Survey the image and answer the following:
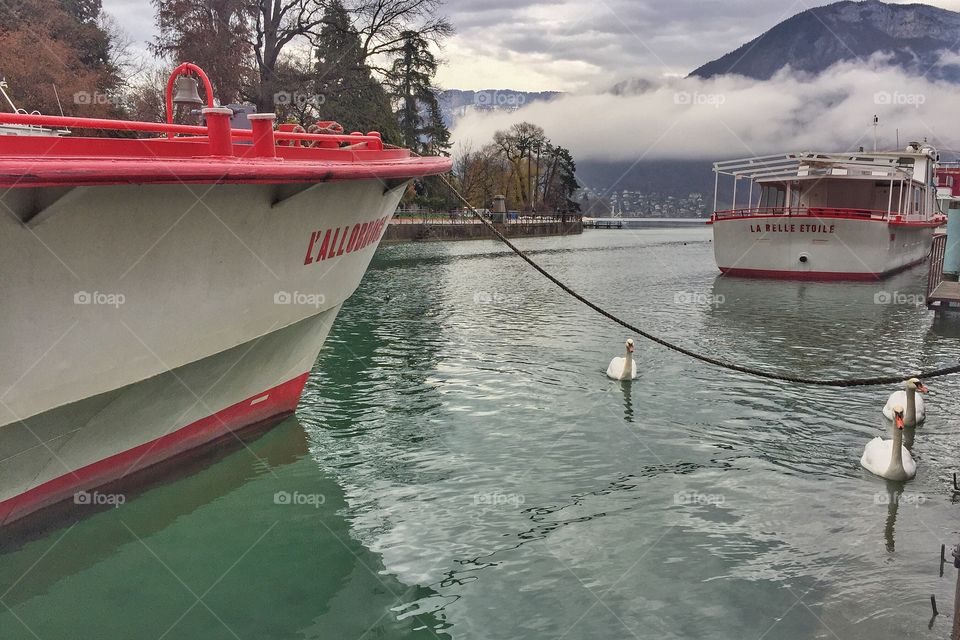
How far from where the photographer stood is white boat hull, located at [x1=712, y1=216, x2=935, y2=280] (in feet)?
84.3

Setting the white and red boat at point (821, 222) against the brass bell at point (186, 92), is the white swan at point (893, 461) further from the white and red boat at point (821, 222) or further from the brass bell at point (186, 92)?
the white and red boat at point (821, 222)

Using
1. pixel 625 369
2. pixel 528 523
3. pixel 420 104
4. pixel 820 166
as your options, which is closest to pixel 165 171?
pixel 528 523

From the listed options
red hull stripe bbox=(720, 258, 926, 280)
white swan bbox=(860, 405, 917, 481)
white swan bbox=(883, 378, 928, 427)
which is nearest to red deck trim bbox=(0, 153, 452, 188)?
white swan bbox=(860, 405, 917, 481)

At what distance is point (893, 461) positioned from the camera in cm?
681

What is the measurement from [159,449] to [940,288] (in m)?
Answer: 16.7

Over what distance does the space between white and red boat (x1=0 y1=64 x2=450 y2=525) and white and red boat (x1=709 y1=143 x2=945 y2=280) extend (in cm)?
2252

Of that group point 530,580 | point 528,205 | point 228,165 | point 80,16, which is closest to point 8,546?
point 228,165

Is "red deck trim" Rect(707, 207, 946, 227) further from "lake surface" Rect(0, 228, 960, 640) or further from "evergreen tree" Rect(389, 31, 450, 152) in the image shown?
"evergreen tree" Rect(389, 31, 450, 152)

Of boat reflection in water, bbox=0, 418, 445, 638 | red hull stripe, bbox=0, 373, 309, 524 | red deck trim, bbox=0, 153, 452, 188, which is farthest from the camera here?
red hull stripe, bbox=0, 373, 309, 524

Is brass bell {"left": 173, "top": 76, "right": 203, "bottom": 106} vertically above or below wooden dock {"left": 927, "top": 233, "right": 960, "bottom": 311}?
above

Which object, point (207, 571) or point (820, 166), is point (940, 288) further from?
point (207, 571)

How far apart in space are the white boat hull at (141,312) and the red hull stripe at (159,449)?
14 mm

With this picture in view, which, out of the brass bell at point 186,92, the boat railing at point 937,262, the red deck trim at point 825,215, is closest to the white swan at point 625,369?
the brass bell at point 186,92

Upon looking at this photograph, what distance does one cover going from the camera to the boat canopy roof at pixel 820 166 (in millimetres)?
25828
